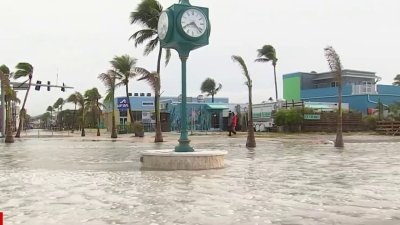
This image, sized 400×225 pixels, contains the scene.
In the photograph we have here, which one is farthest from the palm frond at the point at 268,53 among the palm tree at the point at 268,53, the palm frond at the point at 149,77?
the palm frond at the point at 149,77

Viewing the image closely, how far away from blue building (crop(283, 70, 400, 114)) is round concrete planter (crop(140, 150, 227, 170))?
38224mm

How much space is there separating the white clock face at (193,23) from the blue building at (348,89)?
1475 inches

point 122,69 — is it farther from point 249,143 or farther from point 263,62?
point 263,62

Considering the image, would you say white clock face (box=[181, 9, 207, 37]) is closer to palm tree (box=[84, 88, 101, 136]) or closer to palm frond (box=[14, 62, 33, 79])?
palm frond (box=[14, 62, 33, 79])

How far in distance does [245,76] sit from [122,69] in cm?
1949

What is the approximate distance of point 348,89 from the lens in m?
59.7

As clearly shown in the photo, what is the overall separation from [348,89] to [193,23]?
163 feet

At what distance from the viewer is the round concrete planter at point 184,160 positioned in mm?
12695

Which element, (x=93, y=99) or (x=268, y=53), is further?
(x=268, y=53)

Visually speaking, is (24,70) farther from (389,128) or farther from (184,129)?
(184,129)

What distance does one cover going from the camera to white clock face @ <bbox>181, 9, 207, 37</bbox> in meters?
13.4

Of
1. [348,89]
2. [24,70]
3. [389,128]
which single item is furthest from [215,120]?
[24,70]

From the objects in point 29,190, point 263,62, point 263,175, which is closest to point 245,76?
point 263,175

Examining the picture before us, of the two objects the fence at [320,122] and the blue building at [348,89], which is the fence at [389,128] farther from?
the blue building at [348,89]
